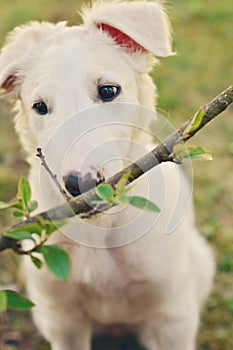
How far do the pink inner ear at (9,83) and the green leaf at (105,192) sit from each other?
1.23 meters

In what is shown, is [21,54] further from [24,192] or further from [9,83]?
[24,192]

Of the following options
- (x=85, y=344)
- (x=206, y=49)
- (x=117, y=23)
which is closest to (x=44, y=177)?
(x=117, y=23)

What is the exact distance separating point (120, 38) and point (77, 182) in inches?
34.0

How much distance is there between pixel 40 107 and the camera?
2650mm

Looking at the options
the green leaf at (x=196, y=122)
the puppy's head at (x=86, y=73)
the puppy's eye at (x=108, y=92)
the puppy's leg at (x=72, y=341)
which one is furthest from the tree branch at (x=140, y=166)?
the puppy's leg at (x=72, y=341)

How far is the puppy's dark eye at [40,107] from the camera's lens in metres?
2.63

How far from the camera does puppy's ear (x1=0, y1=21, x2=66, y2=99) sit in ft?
9.18

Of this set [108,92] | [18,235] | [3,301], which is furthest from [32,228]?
[108,92]

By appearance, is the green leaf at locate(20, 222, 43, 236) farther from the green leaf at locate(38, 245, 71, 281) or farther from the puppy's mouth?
the puppy's mouth

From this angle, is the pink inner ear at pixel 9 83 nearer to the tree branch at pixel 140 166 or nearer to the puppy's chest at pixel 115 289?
the puppy's chest at pixel 115 289

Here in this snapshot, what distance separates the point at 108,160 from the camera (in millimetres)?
2340

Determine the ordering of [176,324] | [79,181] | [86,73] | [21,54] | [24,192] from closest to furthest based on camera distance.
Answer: [24,192], [79,181], [86,73], [21,54], [176,324]

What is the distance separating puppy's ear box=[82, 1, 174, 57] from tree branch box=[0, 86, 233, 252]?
837 millimetres

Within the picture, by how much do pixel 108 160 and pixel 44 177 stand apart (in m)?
0.50
